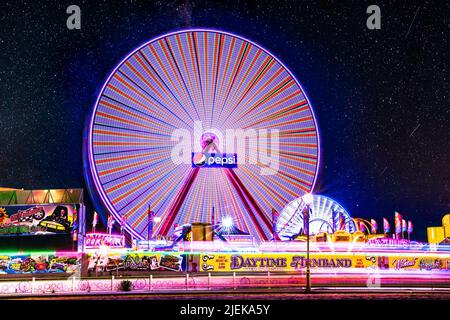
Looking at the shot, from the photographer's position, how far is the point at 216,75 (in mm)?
29578

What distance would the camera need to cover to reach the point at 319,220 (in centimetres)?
4028

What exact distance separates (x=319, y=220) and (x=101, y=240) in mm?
16853

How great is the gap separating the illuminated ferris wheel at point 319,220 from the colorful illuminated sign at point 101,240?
40.1 feet

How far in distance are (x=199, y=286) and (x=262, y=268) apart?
207 inches

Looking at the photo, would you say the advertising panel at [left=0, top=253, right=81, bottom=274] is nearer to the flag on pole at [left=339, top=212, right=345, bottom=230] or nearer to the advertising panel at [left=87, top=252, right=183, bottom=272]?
the advertising panel at [left=87, top=252, right=183, bottom=272]

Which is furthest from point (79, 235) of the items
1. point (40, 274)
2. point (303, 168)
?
point (303, 168)

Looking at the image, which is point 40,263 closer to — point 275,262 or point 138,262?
point 138,262

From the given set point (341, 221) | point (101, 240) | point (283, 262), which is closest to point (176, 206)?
point (101, 240)

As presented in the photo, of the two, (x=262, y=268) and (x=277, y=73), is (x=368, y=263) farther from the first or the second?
(x=277, y=73)

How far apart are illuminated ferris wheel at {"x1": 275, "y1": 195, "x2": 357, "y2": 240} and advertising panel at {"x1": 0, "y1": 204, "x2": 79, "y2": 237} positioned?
16.6m

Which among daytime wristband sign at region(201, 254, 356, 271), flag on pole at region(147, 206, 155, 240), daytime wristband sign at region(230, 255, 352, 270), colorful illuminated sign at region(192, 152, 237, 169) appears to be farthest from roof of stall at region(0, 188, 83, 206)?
daytime wristband sign at region(230, 255, 352, 270)

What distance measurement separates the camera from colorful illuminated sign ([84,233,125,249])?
2943 centimetres

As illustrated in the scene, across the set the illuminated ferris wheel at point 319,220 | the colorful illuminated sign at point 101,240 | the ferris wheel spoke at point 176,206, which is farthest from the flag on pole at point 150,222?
the illuminated ferris wheel at point 319,220

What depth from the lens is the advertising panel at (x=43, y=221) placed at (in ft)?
85.7
